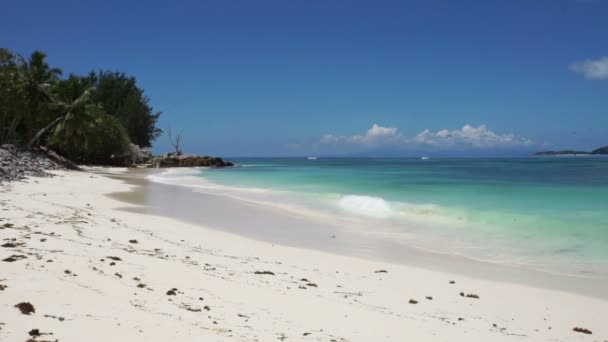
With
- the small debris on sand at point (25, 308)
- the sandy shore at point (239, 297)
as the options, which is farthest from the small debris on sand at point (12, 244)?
the small debris on sand at point (25, 308)

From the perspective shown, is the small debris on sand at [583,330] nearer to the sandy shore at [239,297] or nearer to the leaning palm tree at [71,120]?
the sandy shore at [239,297]

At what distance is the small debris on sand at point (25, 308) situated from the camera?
4.04m

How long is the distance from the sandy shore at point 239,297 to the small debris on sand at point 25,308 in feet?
0.16

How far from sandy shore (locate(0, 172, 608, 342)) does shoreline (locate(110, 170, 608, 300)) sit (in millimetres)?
592

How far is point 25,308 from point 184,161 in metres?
63.1

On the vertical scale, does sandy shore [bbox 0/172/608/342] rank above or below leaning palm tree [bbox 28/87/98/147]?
below

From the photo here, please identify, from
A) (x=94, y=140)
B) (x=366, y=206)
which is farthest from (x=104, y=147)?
(x=366, y=206)

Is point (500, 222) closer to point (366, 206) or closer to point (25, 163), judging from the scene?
point (366, 206)

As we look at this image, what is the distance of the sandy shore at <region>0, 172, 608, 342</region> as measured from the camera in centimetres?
425

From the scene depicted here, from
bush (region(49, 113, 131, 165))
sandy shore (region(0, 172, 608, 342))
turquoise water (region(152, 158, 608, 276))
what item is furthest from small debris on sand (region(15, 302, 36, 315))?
bush (region(49, 113, 131, 165))

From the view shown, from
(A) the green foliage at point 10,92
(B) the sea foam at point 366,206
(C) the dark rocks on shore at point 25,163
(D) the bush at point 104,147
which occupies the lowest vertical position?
(B) the sea foam at point 366,206

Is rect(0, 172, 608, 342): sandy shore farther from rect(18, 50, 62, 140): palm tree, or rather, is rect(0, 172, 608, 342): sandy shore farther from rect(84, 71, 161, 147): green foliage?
rect(84, 71, 161, 147): green foliage

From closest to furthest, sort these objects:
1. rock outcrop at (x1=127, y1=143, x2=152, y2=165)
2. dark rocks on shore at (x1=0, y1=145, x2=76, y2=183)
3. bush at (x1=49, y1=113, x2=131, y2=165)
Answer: dark rocks on shore at (x1=0, y1=145, x2=76, y2=183), bush at (x1=49, y1=113, x2=131, y2=165), rock outcrop at (x1=127, y1=143, x2=152, y2=165)

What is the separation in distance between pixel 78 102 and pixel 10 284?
35571 mm
